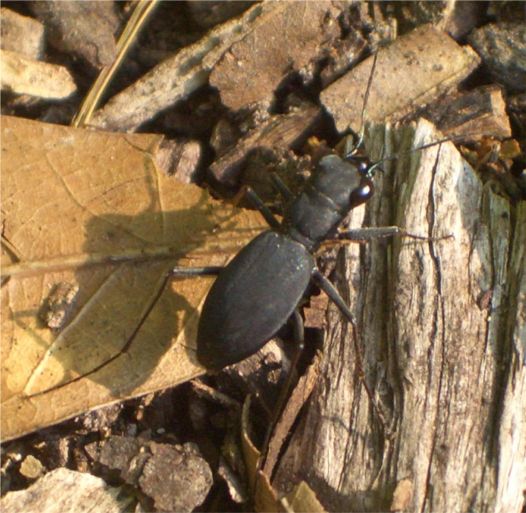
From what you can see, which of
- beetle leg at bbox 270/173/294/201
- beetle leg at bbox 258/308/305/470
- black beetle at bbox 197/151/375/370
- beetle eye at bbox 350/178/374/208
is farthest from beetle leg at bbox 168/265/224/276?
beetle eye at bbox 350/178/374/208

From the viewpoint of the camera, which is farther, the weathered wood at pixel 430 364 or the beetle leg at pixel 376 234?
the beetle leg at pixel 376 234

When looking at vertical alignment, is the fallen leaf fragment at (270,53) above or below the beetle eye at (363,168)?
above

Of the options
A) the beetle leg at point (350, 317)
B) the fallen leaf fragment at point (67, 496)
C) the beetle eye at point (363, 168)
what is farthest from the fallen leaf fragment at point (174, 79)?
the fallen leaf fragment at point (67, 496)

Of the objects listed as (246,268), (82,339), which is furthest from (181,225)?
(82,339)

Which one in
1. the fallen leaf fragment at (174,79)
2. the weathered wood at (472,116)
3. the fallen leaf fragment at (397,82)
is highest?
the fallen leaf fragment at (174,79)

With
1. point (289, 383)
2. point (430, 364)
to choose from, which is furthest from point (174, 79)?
point (430, 364)

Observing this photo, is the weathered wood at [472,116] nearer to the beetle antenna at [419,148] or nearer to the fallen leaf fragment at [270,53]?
the beetle antenna at [419,148]

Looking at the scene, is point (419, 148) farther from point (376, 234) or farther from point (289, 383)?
point (289, 383)
